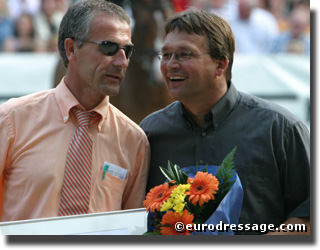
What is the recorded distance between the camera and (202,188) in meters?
2.42

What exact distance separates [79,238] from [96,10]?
1147 millimetres

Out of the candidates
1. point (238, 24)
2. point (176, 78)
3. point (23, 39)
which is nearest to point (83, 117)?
point (176, 78)

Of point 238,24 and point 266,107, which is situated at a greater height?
point 266,107

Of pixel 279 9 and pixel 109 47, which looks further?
pixel 279 9

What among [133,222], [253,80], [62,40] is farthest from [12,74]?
[133,222]

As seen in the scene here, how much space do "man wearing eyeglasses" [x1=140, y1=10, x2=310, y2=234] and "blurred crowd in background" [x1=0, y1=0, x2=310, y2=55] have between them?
16.8 feet

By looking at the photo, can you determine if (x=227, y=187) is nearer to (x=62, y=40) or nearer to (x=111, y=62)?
(x=111, y=62)

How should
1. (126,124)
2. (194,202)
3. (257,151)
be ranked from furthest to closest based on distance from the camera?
(126,124) < (257,151) < (194,202)

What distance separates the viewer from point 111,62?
2949mm

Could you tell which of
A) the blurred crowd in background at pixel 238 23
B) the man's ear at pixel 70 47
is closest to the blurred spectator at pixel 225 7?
the blurred crowd in background at pixel 238 23

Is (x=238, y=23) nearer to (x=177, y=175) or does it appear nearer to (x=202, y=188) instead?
(x=177, y=175)

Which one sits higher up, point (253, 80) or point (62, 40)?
point (62, 40)

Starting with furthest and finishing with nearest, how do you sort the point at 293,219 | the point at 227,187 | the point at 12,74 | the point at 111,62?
1. the point at 12,74
2. the point at 111,62
3. the point at 293,219
4. the point at 227,187

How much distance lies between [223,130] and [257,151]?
0.21 m
